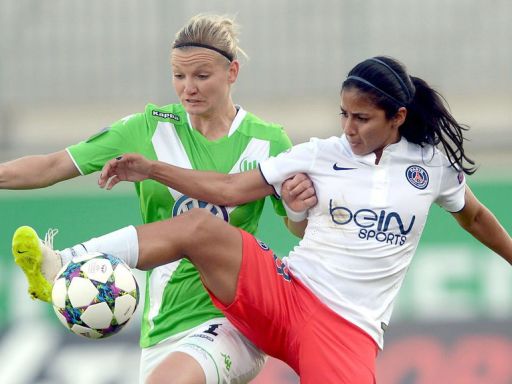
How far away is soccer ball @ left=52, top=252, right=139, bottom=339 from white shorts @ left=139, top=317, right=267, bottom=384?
40 cm

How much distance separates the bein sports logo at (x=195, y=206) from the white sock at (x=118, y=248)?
54 centimetres

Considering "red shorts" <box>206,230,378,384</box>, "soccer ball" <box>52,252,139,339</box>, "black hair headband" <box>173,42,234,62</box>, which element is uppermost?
"black hair headband" <box>173,42,234,62</box>

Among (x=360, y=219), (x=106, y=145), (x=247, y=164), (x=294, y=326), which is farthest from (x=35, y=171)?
(x=360, y=219)

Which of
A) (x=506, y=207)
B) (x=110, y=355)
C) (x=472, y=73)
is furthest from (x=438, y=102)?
(x=472, y=73)

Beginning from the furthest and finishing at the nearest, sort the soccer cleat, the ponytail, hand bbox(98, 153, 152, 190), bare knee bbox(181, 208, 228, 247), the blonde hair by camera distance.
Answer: the blonde hair, the ponytail, hand bbox(98, 153, 152, 190), bare knee bbox(181, 208, 228, 247), the soccer cleat

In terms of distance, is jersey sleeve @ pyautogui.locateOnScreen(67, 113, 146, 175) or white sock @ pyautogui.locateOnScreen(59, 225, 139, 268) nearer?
white sock @ pyautogui.locateOnScreen(59, 225, 139, 268)

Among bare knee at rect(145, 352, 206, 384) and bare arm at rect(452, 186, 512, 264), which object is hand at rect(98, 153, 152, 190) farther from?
bare arm at rect(452, 186, 512, 264)

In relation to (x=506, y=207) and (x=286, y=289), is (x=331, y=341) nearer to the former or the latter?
(x=286, y=289)

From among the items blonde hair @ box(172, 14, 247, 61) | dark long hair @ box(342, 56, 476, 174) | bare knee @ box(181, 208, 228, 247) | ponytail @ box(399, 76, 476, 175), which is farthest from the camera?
blonde hair @ box(172, 14, 247, 61)

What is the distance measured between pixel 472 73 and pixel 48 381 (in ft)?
13.6

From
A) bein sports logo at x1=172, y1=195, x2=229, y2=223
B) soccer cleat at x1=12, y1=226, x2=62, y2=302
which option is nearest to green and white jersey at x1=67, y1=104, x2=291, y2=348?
bein sports logo at x1=172, y1=195, x2=229, y2=223

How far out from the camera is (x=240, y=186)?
5.40 metres

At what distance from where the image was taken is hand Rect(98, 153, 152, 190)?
514 cm

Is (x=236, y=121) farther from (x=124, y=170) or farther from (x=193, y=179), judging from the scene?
(x=124, y=170)
